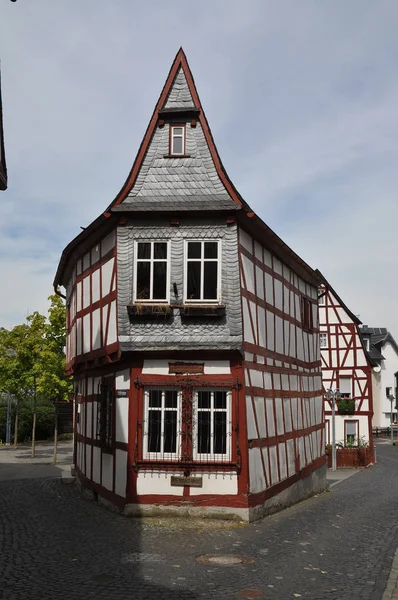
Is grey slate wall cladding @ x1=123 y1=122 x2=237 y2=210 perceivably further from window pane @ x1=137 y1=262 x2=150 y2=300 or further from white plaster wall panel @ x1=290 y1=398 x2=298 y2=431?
white plaster wall panel @ x1=290 y1=398 x2=298 y2=431


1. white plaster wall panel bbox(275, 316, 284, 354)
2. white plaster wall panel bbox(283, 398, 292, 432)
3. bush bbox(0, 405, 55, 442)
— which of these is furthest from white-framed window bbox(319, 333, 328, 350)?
white plaster wall panel bbox(275, 316, 284, 354)

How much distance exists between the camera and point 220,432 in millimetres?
15805

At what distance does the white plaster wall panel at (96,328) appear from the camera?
60.5 ft

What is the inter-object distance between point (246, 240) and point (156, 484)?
6.04 metres

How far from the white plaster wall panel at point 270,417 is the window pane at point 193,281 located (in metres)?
3.66

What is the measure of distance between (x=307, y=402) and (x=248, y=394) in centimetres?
796

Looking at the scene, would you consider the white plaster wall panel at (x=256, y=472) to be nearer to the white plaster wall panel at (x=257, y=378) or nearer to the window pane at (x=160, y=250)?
the white plaster wall panel at (x=257, y=378)

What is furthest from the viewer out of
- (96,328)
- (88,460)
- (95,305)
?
(88,460)

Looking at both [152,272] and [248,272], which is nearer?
[152,272]

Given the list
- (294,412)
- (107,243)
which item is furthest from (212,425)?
(294,412)

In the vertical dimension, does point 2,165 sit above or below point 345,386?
above

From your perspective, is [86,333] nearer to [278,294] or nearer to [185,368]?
[185,368]

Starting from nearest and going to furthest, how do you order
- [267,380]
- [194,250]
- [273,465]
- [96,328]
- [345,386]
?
1. [194,250]
2. [273,465]
3. [267,380]
4. [96,328]
5. [345,386]

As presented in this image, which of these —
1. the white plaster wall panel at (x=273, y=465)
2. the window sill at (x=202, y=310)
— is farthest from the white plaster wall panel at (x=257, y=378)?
the window sill at (x=202, y=310)
